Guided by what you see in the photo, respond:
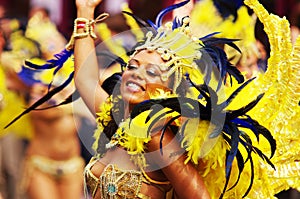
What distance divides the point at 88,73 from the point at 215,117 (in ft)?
2.03

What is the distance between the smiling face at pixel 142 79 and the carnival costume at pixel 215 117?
3 centimetres

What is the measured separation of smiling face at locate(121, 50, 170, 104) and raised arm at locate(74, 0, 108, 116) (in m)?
0.24

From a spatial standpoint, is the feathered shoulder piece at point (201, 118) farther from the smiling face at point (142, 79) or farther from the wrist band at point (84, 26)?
the wrist band at point (84, 26)

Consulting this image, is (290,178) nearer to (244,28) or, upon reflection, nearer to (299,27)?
(244,28)

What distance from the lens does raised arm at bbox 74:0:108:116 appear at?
3289mm

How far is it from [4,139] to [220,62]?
3.04 m

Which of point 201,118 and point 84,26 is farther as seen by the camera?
point 84,26

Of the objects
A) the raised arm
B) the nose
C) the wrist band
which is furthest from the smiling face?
the wrist band

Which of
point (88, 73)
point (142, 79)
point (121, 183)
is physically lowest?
→ point (121, 183)

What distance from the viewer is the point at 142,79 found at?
3029mm

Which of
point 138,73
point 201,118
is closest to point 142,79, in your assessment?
point 138,73

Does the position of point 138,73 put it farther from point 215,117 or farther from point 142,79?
point 215,117

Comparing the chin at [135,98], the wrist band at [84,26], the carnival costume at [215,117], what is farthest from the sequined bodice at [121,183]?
the wrist band at [84,26]

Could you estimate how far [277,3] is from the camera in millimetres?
7535
